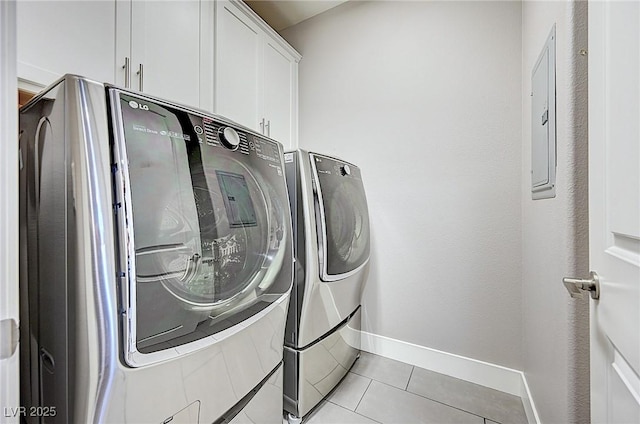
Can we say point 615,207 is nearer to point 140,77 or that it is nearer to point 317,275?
point 317,275

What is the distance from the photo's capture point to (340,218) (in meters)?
1.57

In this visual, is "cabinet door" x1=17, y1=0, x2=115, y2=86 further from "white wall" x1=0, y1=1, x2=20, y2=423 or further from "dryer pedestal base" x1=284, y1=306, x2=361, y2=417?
"dryer pedestal base" x1=284, y1=306, x2=361, y2=417

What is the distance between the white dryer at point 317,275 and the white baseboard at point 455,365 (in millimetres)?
543

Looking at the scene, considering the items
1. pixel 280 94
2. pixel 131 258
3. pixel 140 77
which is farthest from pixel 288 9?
pixel 131 258

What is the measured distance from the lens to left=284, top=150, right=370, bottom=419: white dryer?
1351 millimetres

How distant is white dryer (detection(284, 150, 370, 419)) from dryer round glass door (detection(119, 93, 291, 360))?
11.5 inches

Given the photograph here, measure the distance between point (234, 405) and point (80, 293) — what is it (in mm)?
665

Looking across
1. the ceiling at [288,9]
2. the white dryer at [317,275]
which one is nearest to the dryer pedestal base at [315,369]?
the white dryer at [317,275]

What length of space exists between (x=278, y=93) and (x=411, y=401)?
2.40m

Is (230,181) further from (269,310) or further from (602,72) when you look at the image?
(602,72)

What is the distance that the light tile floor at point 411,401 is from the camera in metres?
1.49

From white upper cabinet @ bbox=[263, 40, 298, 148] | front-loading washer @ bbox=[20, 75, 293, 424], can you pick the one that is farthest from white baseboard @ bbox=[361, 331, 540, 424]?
white upper cabinet @ bbox=[263, 40, 298, 148]

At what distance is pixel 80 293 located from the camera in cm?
60

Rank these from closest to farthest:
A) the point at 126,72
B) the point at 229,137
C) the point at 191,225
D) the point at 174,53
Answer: the point at 191,225
the point at 229,137
the point at 126,72
the point at 174,53
